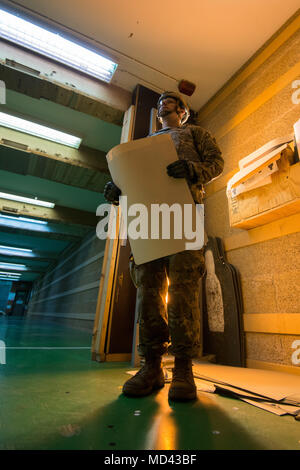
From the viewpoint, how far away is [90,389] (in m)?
1.10

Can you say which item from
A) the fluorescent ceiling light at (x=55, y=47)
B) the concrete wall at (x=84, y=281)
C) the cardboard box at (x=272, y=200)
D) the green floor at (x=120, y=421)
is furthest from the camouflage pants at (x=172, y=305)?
the concrete wall at (x=84, y=281)

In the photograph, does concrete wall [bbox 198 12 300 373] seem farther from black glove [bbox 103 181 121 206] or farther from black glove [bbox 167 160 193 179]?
black glove [bbox 103 181 121 206]

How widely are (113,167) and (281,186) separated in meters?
1.15

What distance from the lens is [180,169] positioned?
108cm

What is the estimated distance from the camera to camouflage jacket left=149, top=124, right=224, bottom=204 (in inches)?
45.6

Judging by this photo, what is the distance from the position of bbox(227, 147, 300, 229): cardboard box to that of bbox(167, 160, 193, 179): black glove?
84cm

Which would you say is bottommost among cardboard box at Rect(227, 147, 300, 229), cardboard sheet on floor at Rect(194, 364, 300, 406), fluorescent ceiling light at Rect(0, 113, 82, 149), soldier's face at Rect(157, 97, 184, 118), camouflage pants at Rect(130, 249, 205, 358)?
cardboard sheet on floor at Rect(194, 364, 300, 406)

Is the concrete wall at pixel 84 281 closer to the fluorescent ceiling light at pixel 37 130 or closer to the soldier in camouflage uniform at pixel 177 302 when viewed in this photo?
the fluorescent ceiling light at pixel 37 130

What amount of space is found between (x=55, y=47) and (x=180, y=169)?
2.49 m

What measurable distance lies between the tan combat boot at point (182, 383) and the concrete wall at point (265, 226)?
2.91 feet

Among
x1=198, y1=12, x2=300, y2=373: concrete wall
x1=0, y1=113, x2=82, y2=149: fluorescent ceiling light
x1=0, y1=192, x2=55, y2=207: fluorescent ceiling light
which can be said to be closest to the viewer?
x1=198, y1=12, x2=300, y2=373: concrete wall

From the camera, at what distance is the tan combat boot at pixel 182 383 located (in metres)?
0.96

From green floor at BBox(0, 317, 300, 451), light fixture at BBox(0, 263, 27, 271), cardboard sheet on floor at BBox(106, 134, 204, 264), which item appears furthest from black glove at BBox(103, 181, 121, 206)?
light fixture at BBox(0, 263, 27, 271)
